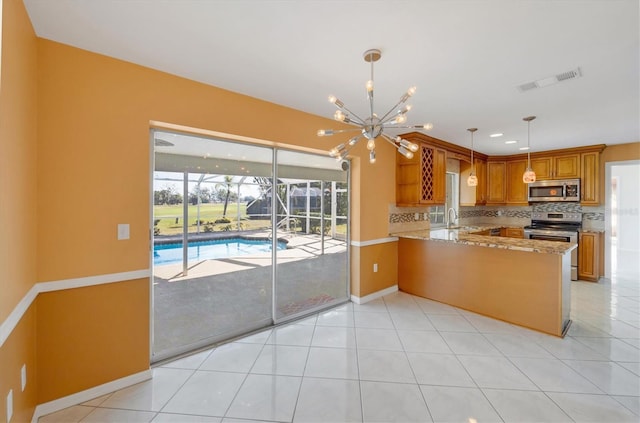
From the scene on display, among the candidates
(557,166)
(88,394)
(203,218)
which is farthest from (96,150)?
(557,166)

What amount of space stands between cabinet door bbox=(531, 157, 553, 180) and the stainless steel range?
844mm

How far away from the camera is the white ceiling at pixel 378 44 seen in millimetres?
1525

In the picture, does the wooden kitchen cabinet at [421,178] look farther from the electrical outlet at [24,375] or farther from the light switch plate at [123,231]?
the electrical outlet at [24,375]

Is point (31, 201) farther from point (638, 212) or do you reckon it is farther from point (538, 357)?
point (638, 212)

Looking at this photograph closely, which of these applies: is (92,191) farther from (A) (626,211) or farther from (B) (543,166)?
(A) (626,211)

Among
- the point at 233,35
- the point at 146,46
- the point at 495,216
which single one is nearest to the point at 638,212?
the point at 495,216

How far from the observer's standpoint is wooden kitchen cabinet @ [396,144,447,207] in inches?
163

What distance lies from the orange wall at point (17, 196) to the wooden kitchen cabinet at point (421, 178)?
4.10 m

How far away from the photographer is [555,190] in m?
5.16

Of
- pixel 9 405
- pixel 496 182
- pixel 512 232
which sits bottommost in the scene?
pixel 9 405

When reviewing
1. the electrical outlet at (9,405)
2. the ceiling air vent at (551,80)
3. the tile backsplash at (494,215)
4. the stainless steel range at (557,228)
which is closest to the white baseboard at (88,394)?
the electrical outlet at (9,405)

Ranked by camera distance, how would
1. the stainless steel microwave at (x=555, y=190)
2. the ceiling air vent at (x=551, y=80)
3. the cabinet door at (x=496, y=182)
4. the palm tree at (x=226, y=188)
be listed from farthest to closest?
1. the cabinet door at (x=496, y=182)
2. the stainless steel microwave at (x=555, y=190)
3. the palm tree at (x=226, y=188)
4. the ceiling air vent at (x=551, y=80)

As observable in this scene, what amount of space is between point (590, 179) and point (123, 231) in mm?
7188

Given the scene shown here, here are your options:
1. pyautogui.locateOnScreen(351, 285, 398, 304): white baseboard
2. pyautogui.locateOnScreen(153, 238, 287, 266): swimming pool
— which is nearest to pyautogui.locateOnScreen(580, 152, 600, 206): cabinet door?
pyautogui.locateOnScreen(351, 285, 398, 304): white baseboard
